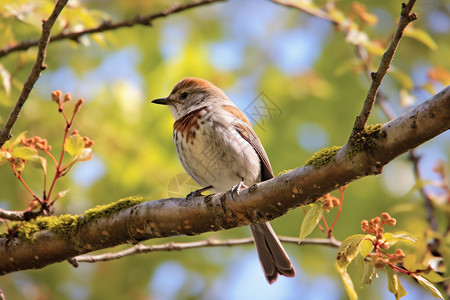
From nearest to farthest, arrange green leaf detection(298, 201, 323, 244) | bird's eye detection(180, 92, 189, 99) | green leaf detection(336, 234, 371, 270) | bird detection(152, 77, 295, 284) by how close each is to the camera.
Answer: green leaf detection(336, 234, 371, 270) → green leaf detection(298, 201, 323, 244) → bird detection(152, 77, 295, 284) → bird's eye detection(180, 92, 189, 99)

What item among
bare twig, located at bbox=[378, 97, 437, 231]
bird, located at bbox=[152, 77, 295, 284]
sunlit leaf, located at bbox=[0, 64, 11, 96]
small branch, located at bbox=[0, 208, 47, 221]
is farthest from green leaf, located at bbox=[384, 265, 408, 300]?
sunlit leaf, located at bbox=[0, 64, 11, 96]

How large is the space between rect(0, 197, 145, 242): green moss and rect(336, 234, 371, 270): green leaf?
1430mm

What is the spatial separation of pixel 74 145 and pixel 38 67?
0.59 metres

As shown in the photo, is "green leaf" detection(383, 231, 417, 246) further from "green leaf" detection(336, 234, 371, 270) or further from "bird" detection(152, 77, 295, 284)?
"bird" detection(152, 77, 295, 284)

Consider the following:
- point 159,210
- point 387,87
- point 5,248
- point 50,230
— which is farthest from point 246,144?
point 387,87

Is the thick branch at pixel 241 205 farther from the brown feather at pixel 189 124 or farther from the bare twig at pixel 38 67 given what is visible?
the brown feather at pixel 189 124

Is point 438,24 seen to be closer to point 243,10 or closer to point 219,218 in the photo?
point 243,10

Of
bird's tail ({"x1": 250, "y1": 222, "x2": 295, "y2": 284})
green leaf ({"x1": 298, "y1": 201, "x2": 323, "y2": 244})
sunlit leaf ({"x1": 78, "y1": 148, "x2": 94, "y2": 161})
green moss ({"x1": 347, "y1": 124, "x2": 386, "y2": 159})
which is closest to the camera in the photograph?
green moss ({"x1": 347, "y1": 124, "x2": 386, "y2": 159})

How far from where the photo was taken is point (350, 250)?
8.48 feet

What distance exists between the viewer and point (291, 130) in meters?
6.63

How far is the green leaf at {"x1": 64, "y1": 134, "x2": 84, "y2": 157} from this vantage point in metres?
3.02

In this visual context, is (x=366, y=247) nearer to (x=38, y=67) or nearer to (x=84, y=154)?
(x=84, y=154)

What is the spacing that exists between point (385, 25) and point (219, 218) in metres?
6.12

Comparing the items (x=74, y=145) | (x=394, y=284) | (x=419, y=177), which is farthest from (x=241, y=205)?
(x=419, y=177)
